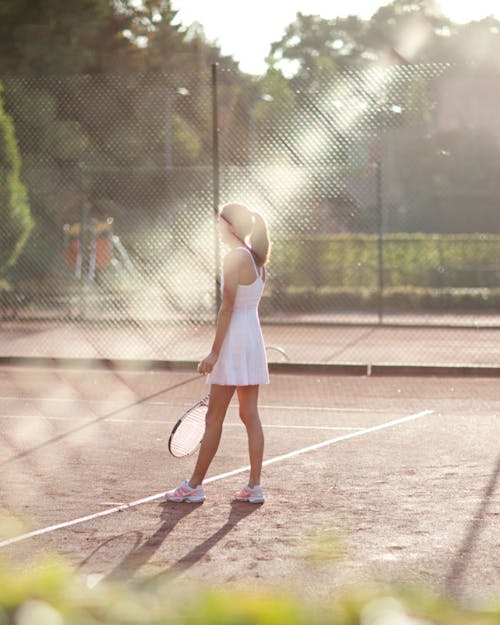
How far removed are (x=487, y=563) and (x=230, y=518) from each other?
156 cm

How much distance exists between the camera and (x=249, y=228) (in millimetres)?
6723

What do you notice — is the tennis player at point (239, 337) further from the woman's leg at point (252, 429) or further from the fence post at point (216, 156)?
the fence post at point (216, 156)

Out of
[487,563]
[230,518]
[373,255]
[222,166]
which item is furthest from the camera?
[373,255]

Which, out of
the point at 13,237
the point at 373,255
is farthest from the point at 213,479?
the point at 373,255

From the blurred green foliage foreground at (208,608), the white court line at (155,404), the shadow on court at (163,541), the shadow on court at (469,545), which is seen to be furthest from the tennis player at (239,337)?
the blurred green foliage foreground at (208,608)

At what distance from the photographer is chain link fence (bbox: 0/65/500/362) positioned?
14055 millimetres

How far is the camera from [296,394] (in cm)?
1171

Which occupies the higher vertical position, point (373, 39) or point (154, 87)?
Answer: point (373, 39)

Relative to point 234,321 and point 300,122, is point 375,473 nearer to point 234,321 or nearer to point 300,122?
point 234,321

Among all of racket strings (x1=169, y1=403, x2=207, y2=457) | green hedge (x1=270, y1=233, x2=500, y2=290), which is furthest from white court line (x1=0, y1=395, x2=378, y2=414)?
green hedge (x1=270, y1=233, x2=500, y2=290)

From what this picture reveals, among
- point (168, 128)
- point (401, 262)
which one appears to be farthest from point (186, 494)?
point (401, 262)

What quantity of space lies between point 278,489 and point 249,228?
5.28 ft

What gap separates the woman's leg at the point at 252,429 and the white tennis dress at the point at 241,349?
5.2 inches

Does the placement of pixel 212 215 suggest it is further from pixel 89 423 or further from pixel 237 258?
pixel 237 258
